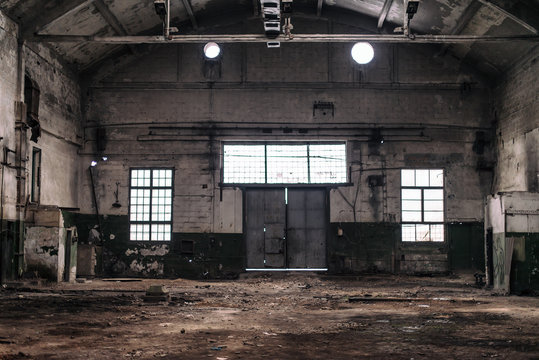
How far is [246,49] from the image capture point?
1739cm

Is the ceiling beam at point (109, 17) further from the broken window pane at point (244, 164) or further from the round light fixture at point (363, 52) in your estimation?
the round light fixture at point (363, 52)

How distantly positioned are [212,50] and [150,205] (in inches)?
188

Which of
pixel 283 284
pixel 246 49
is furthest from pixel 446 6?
pixel 283 284

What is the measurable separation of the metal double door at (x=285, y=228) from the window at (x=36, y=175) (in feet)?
18.5

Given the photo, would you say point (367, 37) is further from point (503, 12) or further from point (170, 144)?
point (170, 144)

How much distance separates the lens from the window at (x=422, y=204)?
16.9 metres

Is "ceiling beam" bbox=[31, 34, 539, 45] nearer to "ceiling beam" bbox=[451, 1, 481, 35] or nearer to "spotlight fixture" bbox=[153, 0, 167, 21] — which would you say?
"spotlight fixture" bbox=[153, 0, 167, 21]

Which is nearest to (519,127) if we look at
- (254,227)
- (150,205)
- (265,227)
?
(265,227)

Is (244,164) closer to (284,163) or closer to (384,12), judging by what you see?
(284,163)

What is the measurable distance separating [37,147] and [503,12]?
10.9m

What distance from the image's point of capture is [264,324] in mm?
7594

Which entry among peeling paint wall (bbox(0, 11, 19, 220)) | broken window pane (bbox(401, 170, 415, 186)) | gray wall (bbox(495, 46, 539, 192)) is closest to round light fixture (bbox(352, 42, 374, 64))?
broken window pane (bbox(401, 170, 415, 186))

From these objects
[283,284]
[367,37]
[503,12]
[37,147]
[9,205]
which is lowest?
[283,284]

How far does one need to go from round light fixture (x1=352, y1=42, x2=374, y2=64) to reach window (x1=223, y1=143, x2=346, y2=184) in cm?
250
